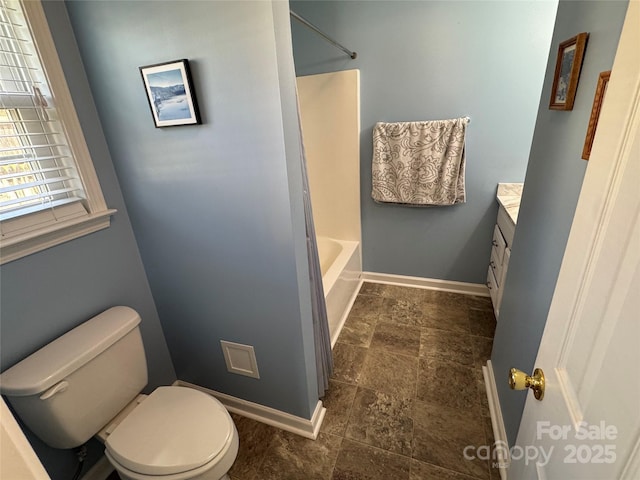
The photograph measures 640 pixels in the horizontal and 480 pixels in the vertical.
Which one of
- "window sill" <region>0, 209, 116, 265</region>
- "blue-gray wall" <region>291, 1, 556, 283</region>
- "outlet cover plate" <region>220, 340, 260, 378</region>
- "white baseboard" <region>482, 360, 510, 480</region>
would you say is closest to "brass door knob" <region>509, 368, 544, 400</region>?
"white baseboard" <region>482, 360, 510, 480</region>

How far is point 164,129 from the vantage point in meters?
1.22

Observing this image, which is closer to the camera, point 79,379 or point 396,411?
point 79,379

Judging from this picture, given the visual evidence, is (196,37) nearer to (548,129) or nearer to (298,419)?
(548,129)

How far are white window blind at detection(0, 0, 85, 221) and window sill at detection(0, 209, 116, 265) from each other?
82mm

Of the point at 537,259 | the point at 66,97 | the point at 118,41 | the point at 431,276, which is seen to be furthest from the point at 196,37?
the point at 431,276

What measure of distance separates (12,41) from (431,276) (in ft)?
9.30

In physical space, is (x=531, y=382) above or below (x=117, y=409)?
above

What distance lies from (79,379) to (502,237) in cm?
238

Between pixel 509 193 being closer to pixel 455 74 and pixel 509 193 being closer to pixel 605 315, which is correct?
pixel 455 74

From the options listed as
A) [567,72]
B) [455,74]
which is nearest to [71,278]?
[567,72]

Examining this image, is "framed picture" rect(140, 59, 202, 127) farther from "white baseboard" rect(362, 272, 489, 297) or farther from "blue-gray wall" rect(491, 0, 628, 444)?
"white baseboard" rect(362, 272, 489, 297)

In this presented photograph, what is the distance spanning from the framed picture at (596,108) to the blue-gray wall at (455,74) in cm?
155

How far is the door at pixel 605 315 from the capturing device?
1.34 feet

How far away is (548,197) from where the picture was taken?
3.50ft
